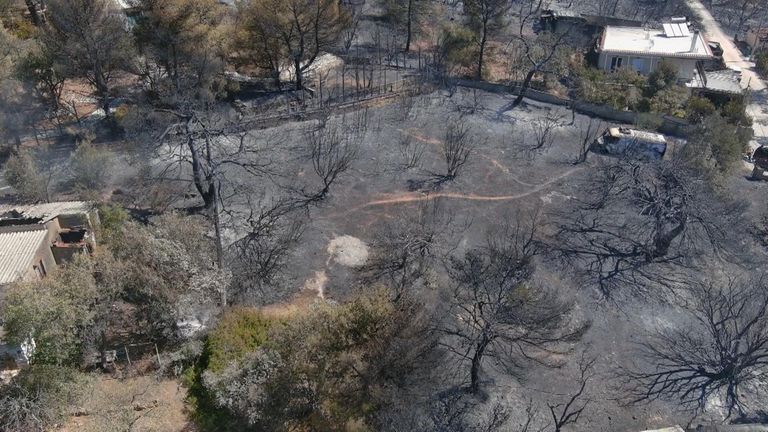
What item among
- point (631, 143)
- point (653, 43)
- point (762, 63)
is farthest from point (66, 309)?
point (762, 63)

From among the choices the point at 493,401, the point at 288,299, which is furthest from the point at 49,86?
the point at 493,401

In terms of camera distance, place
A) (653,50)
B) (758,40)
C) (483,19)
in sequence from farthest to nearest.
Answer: (758,40) → (653,50) → (483,19)

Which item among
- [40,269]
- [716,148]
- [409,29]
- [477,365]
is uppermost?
[409,29]

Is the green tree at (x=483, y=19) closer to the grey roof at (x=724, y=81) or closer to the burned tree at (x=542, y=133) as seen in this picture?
the burned tree at (x=542, y=133)

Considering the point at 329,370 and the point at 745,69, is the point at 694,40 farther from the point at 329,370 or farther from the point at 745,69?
the point at 329,370

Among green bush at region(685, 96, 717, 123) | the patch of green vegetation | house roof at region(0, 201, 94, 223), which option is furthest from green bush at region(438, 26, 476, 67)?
house roof at region(0, 201, 94, 223)

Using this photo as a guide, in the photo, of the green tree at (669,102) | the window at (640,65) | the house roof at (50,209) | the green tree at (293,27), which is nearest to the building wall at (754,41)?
the window at (640,65)
